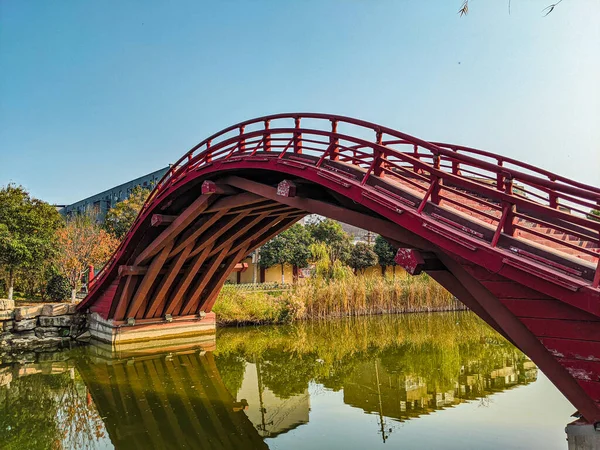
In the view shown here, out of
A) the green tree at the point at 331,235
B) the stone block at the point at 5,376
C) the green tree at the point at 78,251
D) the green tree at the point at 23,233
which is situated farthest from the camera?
the green tree at the point at 331,235

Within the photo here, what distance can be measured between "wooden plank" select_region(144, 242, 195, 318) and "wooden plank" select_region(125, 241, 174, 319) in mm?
311

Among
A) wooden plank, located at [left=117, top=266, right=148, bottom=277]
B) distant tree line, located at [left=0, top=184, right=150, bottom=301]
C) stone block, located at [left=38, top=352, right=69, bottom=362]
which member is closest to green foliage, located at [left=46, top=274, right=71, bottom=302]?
distant tree line, located at [left=0, top=184, right=150, bottom=301]

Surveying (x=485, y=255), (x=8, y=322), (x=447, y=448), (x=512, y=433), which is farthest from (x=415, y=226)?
(x=8, y=322)

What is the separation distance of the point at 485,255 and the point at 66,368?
10240mm

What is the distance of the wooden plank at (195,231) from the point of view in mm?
10375

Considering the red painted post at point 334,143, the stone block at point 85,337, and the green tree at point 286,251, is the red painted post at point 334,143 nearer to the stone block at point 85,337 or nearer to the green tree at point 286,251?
the stone block at point 85,337

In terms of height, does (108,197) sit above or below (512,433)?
above

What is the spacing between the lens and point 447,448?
5.39m

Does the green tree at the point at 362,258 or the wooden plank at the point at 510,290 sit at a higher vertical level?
the green tree at the point at 362,258

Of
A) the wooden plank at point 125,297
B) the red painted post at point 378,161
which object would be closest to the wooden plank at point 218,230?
the wooden plank at point 125,297

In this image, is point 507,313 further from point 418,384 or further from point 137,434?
point 137,434

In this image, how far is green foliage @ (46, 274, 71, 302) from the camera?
19.4 meters

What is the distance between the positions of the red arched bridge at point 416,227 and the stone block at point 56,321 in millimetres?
2170

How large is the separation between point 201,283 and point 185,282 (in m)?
0.67
